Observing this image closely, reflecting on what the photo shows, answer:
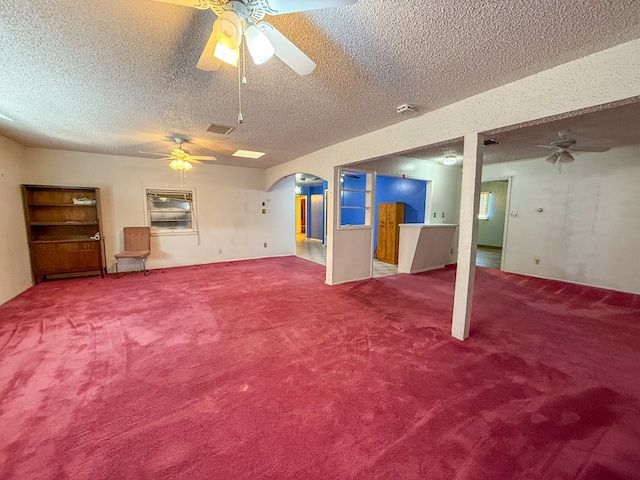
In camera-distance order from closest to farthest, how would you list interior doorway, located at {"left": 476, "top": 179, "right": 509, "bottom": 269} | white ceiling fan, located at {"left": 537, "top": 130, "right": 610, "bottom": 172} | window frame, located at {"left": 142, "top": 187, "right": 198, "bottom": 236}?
1. white ceiling fan, located at {"left": 537, "top": 130, "right": 610, "bottom": 172}
2. window frame, located at {"left": 142, "top": 187, "right": 198, "bottom": 236}
3. interior doorway, located at {"left": 476, "top": 179, "right": 509, "bottom": 269}

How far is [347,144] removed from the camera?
4.12m

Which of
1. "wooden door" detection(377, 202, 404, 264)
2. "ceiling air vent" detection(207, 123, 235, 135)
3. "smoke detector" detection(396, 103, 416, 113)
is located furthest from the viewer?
"wooden door" detection(377, 202, 404, 264)

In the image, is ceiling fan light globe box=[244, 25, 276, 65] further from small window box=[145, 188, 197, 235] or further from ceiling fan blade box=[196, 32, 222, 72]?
small window box=[145, 188, 197, 235]

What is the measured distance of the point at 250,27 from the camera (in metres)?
1.29

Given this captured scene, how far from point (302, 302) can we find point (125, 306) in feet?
7.92

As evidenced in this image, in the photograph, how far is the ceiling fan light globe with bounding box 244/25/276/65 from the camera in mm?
1290

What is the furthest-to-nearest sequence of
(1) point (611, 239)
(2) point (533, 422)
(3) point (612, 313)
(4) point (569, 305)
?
(1) point (611, 239) → (4) point (569, 305) → (3) point (612, 313) → (2) point (533, 422)

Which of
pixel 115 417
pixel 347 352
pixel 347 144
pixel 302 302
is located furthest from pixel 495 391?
pixel 347 144

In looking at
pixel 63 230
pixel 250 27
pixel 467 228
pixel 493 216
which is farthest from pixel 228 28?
pixel 493 216

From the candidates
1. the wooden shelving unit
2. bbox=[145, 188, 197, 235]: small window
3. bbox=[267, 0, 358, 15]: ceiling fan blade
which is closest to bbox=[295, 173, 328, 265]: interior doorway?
bbox=[145, 188, 197, 235]: small window

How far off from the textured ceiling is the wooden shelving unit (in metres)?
1.84

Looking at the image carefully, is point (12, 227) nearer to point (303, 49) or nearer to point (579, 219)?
point (303, 49)

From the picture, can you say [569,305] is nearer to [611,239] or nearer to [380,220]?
[611,239]

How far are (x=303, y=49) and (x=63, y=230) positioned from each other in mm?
5947
